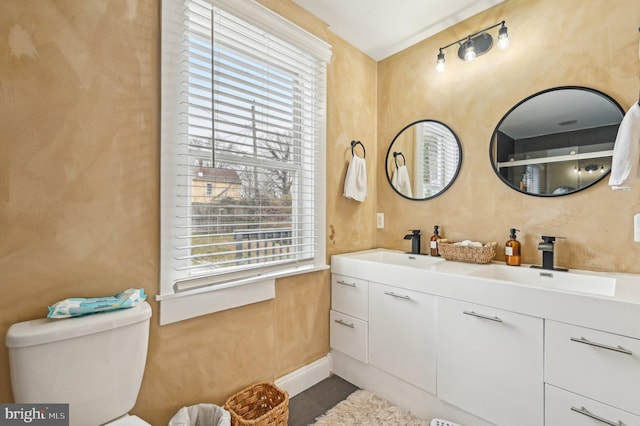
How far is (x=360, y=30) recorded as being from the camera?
217 centimetres

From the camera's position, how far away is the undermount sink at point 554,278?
4.64ft

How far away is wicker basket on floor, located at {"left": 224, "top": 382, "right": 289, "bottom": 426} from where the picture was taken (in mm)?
1430

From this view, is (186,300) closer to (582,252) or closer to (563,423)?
(563,423)

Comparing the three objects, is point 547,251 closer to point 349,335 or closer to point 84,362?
point 349,335

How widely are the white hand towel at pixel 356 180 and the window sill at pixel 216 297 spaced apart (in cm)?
77

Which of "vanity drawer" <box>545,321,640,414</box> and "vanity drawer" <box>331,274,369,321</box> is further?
"vanity drawer" <box>331,274,369,321</box>

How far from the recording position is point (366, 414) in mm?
1687

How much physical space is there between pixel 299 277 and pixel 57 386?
4.11ft

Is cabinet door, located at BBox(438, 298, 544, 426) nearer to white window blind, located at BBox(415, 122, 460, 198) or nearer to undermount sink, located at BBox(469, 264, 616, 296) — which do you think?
→ undermount sink, located at BBox(469, 264, 616, 296)

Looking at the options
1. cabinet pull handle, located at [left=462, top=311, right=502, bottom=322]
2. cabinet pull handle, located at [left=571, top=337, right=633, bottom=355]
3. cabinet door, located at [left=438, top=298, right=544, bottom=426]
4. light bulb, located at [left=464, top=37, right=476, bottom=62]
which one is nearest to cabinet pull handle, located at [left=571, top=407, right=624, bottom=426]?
cabinet door, located at [left=438, top=298, right=544, bottom=426]

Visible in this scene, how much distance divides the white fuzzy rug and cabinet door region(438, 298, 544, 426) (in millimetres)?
288

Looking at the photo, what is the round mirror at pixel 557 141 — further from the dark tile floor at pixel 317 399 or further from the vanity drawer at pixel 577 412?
the dark tile floor at pixel 317 399

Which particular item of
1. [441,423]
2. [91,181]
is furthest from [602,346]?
[91,181]


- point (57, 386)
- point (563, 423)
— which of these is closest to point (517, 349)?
point (563, 423)
